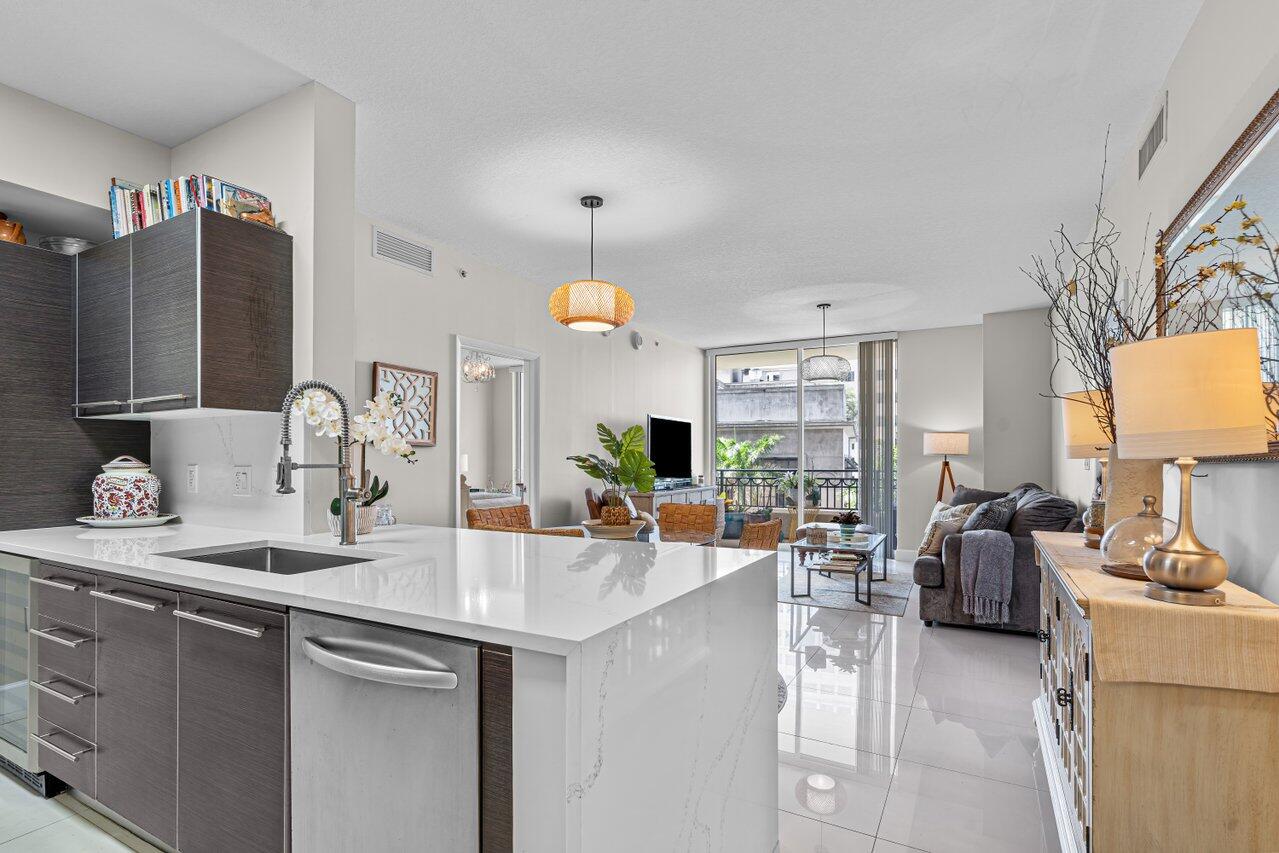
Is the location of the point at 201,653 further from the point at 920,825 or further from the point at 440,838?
the point at 920,825

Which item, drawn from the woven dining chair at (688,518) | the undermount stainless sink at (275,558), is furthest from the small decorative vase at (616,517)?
the undermount stainless sink at (275,558)

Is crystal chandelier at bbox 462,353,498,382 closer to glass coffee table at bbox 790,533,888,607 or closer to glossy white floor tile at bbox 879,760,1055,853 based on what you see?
glass coffee table at bbox 790,533,888,607

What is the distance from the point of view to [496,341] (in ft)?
17.1

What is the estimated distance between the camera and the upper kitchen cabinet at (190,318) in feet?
7.27

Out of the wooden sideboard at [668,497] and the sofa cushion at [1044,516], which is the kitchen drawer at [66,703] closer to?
the wooden sideboard at [668,497]

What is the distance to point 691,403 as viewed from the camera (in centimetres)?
859

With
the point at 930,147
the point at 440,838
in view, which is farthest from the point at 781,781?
the point at 930,147

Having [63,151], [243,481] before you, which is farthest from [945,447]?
[63,151]

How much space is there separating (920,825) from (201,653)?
2.23 meters

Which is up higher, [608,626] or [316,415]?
[316,415]

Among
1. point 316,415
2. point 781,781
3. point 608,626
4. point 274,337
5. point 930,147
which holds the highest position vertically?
point 930,147

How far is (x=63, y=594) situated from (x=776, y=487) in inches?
308

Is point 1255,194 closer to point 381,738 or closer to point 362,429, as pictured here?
point 381,738

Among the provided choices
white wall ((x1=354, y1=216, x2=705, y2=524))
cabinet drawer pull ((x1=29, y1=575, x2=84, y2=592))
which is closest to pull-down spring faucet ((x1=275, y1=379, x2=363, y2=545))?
cabinet drawer pull ((x1=29, y1=575, x2=84, y2=592))
